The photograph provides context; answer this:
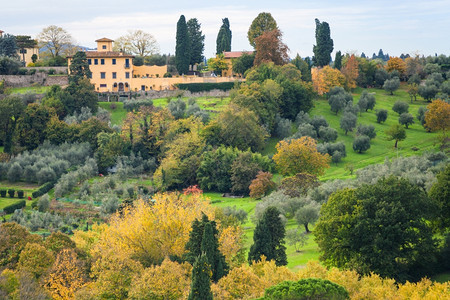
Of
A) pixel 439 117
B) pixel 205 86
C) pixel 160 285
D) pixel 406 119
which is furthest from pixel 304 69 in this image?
pixel 160 285

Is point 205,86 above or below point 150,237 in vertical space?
above

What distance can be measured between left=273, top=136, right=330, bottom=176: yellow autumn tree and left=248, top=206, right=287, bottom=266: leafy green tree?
21857 millimetres

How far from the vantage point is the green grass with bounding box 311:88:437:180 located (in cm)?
6781

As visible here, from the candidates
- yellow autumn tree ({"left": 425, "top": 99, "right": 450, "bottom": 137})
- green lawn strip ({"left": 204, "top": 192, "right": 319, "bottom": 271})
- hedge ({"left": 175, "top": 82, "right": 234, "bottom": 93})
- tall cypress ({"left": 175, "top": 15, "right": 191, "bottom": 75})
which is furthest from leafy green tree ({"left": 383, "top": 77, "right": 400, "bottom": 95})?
green lawn strip ({"left": 204, "top": 192, "right": 319, "bottom": 271})

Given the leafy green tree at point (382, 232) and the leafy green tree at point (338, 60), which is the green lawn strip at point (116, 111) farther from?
the leafy green tree at point (382, 232)

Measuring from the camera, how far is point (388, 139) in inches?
2879

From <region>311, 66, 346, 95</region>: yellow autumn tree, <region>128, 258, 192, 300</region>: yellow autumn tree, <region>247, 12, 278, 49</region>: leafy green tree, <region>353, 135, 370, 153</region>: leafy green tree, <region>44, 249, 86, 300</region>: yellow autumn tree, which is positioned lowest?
<region>44, 249, 86, 300</region>: yellow autumn tree

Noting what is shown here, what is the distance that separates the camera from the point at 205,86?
8944 cm

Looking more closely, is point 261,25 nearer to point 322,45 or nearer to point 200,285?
point 322,45

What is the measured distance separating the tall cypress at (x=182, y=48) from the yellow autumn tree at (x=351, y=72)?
21.7 metres

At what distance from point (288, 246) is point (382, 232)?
1025 centimetres

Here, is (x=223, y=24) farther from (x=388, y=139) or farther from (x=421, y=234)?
(x=421, y=234)

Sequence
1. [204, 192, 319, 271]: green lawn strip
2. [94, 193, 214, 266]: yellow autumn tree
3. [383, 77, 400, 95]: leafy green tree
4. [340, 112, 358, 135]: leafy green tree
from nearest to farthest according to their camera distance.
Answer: [94, 193, 214, 266]: yellow autumn tree → [204, 192, 319, 271]: green lawn strip → [340, 112, 358, 135]: leafy green tree → [383, 77, 400, 95]: leafy green tree

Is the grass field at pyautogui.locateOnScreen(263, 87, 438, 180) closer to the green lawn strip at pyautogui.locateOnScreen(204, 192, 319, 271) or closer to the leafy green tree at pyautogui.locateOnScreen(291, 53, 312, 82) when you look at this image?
the leafy green tree at pyautogui.locateOnScreen(291, 53, 312, 82)
